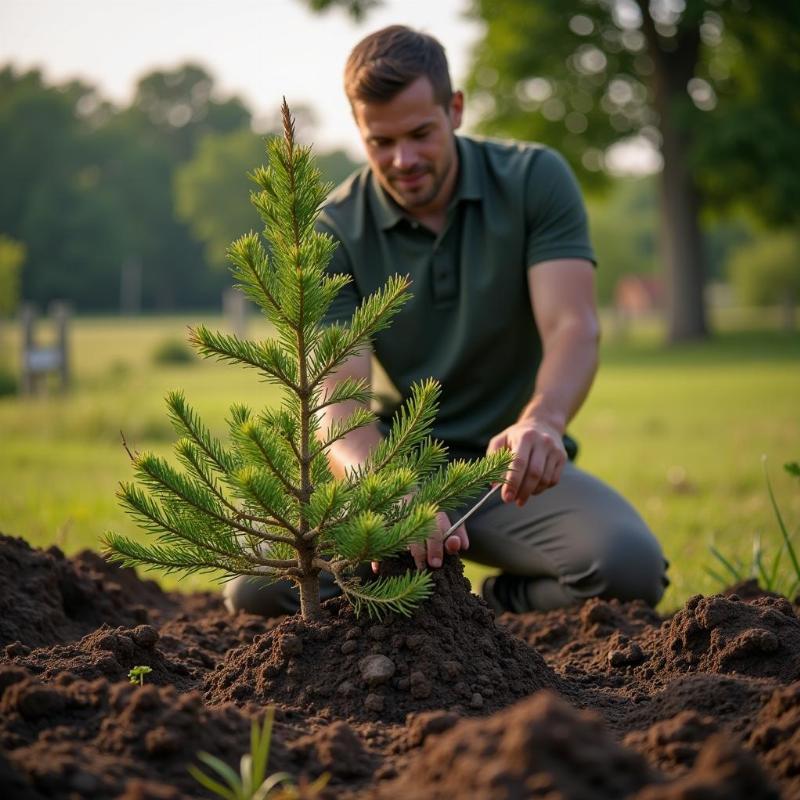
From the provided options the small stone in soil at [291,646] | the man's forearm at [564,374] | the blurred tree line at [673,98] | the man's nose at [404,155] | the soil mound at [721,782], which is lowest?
the small stone in soil at [291,646]

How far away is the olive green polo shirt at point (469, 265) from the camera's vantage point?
12.5 ft

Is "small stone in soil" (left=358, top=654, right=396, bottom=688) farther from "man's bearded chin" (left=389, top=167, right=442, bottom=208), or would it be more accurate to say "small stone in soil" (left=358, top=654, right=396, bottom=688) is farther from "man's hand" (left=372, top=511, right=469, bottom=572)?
"man's bearded chin" (left=389, top=167, right=442, bottom=208)

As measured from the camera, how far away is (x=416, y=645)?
7.43ft

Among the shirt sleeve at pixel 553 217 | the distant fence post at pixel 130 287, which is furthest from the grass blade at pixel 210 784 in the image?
the distant fence post at pixel 130 287

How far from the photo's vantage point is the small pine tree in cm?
207

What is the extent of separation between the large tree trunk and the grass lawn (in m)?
5.32

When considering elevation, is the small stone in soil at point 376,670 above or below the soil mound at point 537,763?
below

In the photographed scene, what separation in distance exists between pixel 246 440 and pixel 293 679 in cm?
57

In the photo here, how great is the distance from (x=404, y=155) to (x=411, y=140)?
61 mm

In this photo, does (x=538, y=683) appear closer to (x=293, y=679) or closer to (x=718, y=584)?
(x=293, y=679)

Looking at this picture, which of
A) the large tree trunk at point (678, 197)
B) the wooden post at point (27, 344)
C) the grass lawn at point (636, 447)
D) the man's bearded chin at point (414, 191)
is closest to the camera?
the man's bearded chin at point (414, 191)

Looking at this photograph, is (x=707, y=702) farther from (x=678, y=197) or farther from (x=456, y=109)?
(x=678, y=197)

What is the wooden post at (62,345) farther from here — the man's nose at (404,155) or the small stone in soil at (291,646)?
the small stone in soil at (291,646)

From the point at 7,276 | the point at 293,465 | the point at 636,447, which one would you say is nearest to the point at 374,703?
the point at 293,465
